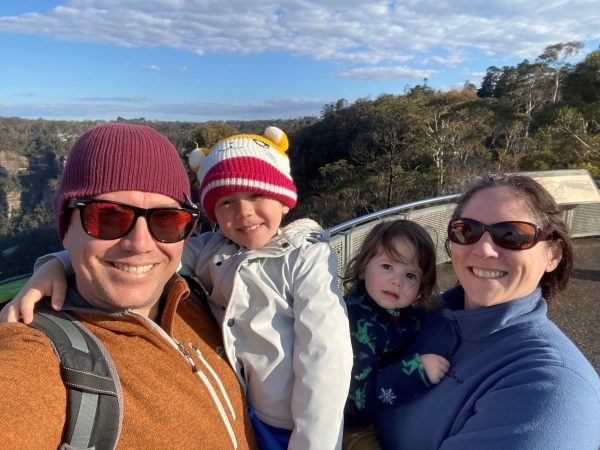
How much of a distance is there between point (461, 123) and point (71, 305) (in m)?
29.6

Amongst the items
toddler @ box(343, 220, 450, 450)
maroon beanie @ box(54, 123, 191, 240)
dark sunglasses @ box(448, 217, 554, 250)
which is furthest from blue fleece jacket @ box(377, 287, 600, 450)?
maroon beanie @ box(54, 123, 191, 240)

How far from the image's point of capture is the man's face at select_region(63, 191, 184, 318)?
1493 millimetres

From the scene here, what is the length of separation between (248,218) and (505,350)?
4.07 ft

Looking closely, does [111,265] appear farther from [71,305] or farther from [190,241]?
[190,241]

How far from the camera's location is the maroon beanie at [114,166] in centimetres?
148

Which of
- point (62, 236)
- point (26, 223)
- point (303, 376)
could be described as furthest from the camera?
point (26, 223)

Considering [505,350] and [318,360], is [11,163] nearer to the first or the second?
[318,360]

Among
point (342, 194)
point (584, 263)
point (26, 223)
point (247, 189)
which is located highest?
point (247, 189)

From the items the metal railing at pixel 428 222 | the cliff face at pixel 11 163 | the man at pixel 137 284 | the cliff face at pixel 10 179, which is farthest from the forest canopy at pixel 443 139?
the cliff face at pixel 11 163

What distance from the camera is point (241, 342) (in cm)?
187

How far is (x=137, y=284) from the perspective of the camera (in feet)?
5.09

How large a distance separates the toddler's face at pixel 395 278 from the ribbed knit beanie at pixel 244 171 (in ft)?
1.93

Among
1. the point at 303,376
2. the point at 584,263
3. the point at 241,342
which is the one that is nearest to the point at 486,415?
the point at 303,376

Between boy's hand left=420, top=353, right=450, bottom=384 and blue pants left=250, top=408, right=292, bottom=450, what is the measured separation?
0.65 metres
